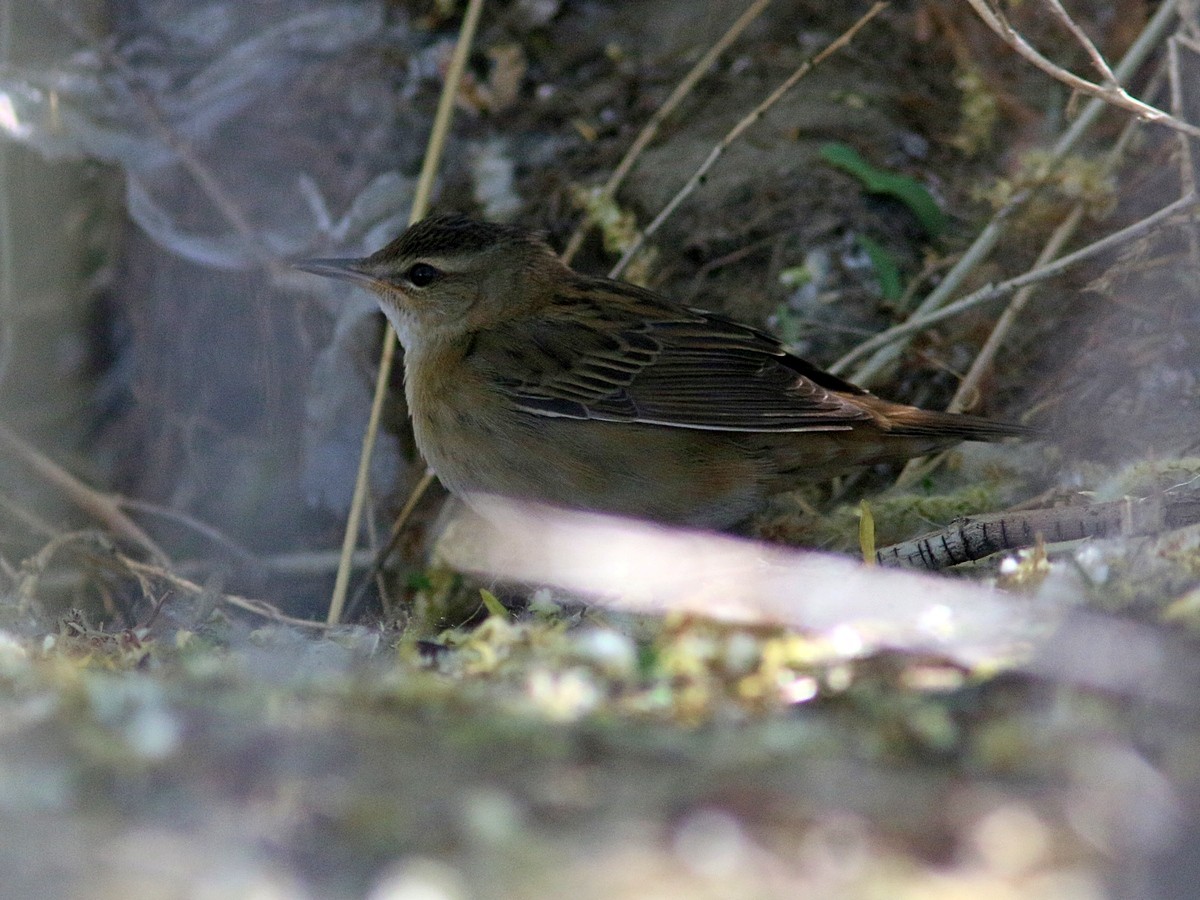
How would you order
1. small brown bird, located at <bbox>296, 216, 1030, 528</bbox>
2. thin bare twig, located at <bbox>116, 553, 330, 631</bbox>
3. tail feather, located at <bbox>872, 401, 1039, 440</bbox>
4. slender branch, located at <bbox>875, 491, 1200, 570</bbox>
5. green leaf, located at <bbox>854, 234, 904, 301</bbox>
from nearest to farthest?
slender branch, located at <bbox>875, 491, 1200, 570</bbox>
thin bare twig, located at <bbox>116, 553, 330, 631</bbox>
tail feather, located at <bbox>872, 401, 1039, 440</bbox>
small brown bird, located at <bbox>296, 216, 1030, 528</bbox>
green leaf, located at <bbox>854, 234, 904, 301</bbox>

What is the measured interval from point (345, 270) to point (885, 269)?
7.41ft

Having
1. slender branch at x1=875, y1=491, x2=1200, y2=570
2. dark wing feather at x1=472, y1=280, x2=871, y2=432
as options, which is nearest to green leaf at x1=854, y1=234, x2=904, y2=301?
dark wing feather at x1=472, y1=280, x2=871, y2=432

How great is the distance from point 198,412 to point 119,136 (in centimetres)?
143

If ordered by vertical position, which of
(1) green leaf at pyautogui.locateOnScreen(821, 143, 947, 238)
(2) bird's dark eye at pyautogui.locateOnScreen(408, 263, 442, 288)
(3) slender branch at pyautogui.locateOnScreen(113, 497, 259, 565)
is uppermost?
(1) green leaf at pyautogui.locateOnScreen(821, 143, 947, 238)

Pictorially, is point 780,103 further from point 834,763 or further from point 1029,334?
point 834,763

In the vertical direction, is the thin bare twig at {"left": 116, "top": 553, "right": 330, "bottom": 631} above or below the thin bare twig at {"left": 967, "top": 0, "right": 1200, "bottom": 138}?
below

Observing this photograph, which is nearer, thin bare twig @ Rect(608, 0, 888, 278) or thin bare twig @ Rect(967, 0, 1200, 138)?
thin bare twig @ Rect(967, 0, 1200, 138)

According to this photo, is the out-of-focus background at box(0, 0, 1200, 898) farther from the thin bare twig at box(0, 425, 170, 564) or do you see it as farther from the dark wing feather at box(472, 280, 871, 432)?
the dark wing feather at box(472, 280, 871, 432)

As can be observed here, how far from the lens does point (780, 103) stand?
6469 mm

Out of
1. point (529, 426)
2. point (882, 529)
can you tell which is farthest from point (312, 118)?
point (882, 529)

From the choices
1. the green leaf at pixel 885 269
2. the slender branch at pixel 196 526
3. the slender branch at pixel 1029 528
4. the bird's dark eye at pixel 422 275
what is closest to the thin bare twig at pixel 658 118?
the bird's dark eye at pixel 422 275

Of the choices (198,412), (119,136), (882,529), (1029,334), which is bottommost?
(198,412)

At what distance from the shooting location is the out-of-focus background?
1.90 metres

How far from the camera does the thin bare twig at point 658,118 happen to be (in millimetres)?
5980
